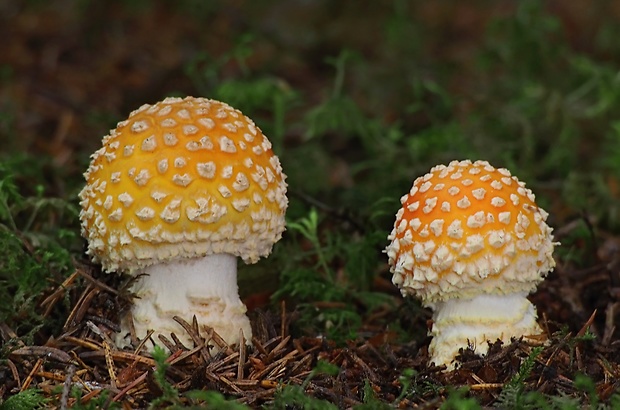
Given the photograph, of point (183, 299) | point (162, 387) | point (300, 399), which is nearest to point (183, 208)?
point (183, 299)

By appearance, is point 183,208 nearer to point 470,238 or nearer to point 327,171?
point 470,238

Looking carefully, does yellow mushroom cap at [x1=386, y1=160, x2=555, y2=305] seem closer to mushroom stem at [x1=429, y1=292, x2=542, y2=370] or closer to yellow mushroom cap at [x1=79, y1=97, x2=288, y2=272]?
mushroom stem at [x1=429, y1=292, x2=542, y2=370]

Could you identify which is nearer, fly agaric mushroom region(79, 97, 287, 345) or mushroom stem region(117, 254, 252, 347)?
fly agaric mushroom region(79, 97, 287, 345)

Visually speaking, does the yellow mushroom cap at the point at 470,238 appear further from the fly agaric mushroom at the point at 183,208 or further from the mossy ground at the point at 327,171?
the fly agaric mushroom at the point at 183,208

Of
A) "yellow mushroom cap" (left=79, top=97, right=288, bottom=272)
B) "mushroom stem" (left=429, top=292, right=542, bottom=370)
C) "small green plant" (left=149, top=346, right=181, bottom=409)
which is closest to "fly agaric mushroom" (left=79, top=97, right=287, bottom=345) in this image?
"yellow mushroom cap" (left=79, top=97, right=288, bottom=272)

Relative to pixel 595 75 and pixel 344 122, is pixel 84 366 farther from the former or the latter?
pixel 595 75

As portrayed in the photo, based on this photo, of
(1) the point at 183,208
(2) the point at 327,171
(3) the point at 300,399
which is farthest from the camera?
(2) the point at 327,171

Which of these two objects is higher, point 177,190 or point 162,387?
point 177,190
